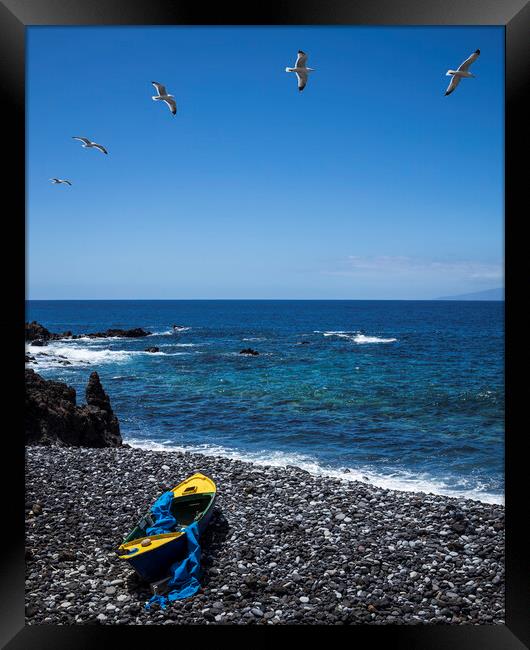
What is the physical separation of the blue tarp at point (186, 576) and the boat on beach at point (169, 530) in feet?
0.29

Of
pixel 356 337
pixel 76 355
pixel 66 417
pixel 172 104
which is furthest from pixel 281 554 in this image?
pixel 356 337

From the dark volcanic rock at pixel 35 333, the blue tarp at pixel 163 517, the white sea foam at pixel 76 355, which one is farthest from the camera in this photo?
the dark volcanic rock at pixel 35 333

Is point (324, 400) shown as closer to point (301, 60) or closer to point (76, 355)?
point (301, 60)

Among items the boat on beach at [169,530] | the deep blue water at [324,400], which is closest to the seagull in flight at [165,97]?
Answer: the boat on beach at [169,530]

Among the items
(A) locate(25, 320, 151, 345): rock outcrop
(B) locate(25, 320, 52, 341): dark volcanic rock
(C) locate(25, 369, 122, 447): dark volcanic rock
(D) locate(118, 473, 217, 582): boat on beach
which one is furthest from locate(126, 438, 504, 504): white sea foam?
(B) locate(25, 320, 52, 341): dark volcanic rock

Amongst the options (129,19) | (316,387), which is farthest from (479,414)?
(129,19)

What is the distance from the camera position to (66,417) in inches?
384

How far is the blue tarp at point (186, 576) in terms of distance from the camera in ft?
13.3

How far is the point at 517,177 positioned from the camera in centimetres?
290

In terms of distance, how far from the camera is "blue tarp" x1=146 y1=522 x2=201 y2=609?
13.3ft

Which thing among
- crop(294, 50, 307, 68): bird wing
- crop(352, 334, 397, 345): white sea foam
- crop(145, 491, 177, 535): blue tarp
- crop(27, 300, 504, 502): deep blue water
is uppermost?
crop(294, 50, 307, 68): bird wing

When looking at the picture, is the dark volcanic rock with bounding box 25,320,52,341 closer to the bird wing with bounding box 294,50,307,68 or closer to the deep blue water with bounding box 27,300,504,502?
the deep blue water with bounding box 27,300,504,502

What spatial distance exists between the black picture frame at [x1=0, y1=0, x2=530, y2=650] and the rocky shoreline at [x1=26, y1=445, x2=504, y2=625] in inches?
41.1

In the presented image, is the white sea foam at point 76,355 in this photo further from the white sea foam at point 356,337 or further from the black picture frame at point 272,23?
the black picture frame at point 272,23
